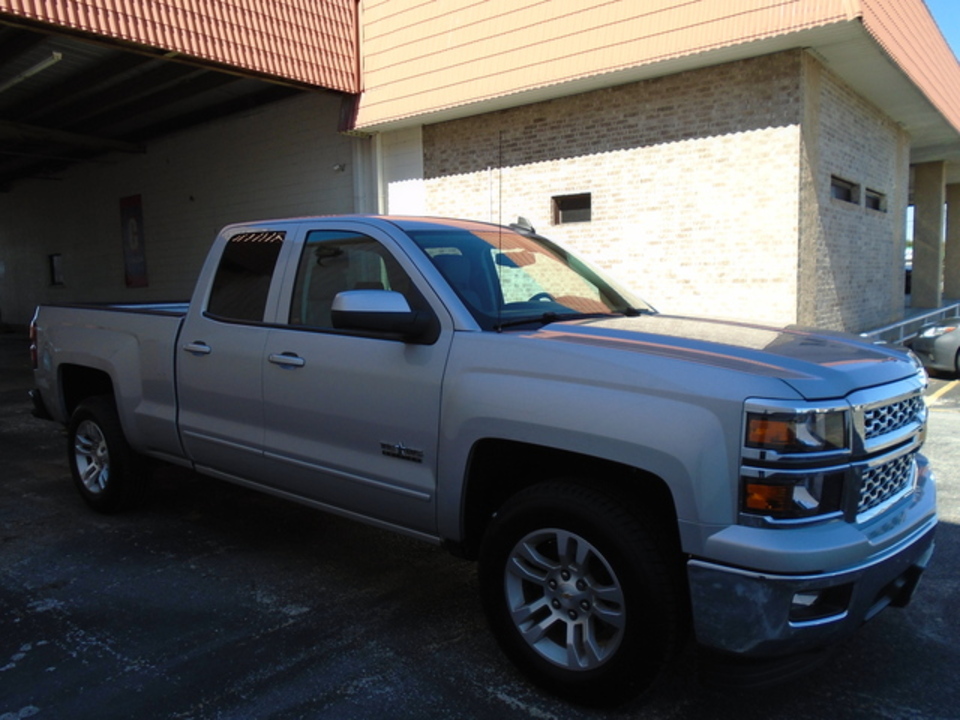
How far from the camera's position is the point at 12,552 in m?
4.65

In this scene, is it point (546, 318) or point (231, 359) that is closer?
point (546, 318)

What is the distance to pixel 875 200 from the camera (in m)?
14.2

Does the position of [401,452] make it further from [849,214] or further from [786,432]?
[849,214]

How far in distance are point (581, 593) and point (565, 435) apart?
1.98 feet

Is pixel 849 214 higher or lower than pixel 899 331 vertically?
higher

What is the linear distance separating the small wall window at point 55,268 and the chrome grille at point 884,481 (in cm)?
2774

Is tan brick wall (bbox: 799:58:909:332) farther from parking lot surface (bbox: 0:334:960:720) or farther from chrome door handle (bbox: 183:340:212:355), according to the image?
chrome door handle (bbox: 183:340:212:355)

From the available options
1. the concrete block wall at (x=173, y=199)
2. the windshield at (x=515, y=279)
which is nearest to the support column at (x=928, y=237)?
the concrete block wall at (x=173, y=199)

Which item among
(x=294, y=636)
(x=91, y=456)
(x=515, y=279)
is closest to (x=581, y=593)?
(x=294, y=636)

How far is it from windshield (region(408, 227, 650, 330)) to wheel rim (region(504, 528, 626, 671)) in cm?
97

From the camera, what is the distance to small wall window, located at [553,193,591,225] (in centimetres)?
1218

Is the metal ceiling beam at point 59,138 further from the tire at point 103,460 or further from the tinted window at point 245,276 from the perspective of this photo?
the tinted window at point 245,276

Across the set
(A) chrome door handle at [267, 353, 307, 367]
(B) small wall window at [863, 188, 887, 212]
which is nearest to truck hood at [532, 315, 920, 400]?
(A) chrome door handle at [267, 353, 307, 367]

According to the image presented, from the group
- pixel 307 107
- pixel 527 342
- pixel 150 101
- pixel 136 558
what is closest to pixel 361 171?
pixel 307 107
